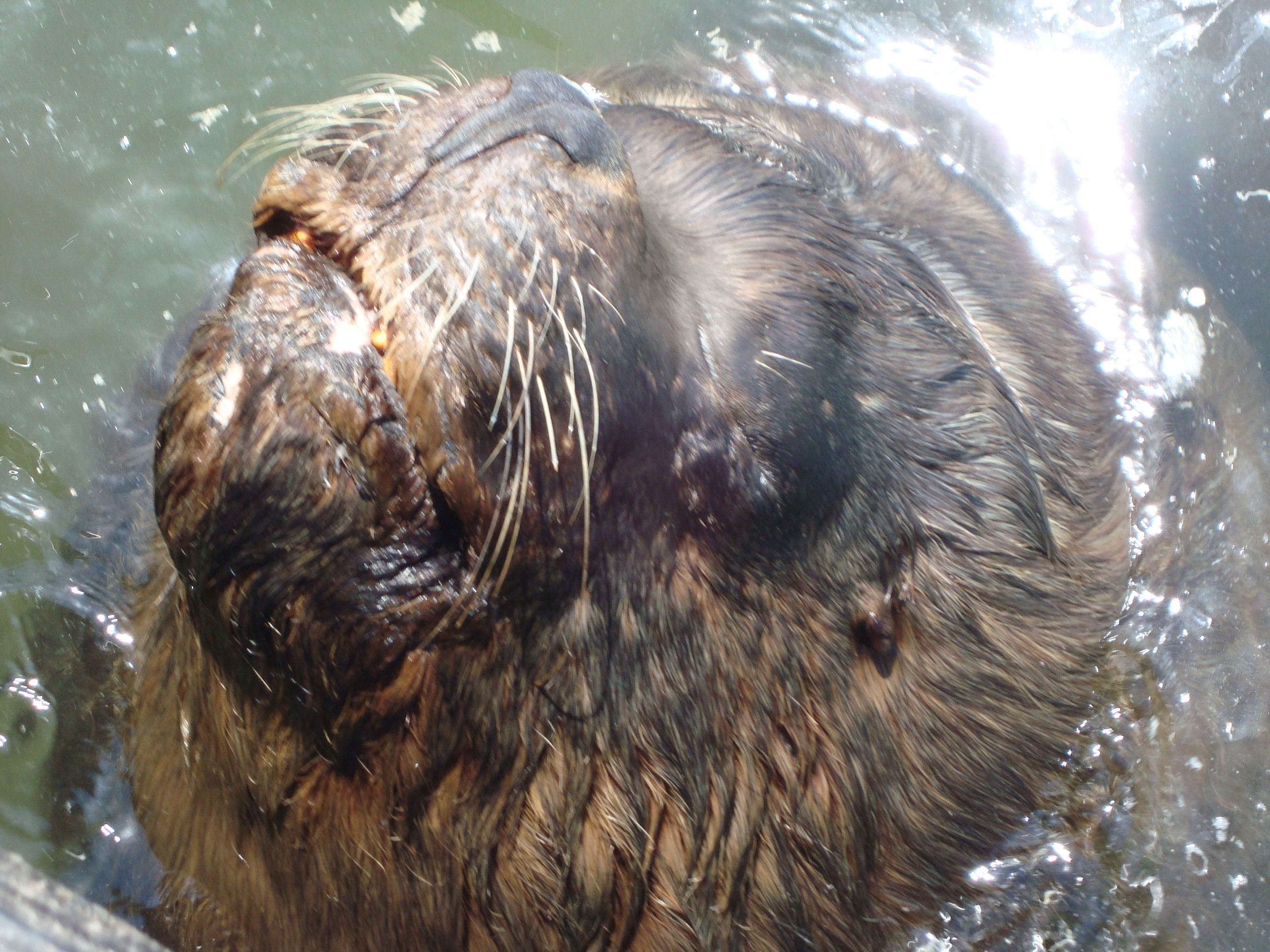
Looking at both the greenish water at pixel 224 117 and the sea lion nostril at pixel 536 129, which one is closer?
the sea lion nostril at pixel 536 129

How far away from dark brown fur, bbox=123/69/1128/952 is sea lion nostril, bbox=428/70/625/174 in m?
0.02

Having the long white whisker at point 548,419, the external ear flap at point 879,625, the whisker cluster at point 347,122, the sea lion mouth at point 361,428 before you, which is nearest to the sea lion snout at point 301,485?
the sea lion mouth at point 361,428

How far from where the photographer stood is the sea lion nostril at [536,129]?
1.73 meters

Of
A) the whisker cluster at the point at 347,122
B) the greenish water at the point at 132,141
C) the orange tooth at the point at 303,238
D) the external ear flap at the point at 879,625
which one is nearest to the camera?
the orange tooth at the point at 303,238

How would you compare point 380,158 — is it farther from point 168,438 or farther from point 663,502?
point 663,502

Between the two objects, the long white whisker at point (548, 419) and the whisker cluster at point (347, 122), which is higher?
the whisker cluster at point (347, 122)

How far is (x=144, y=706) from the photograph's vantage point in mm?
2326

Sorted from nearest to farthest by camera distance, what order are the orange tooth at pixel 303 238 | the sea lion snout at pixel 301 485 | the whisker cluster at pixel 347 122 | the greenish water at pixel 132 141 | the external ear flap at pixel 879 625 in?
the sea lion snout at pixel 301 485
the orange tooth at pixel 303 238
the whisker cluster at pixel 347 122
the external ear flap at pixel 879 625
the greenish water at pixel 132 141

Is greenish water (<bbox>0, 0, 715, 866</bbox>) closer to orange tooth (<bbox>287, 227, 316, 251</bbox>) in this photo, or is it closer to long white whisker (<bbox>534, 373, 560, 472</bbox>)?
orange tooth (<bbox>287, 227, 316, 251</bbox>)

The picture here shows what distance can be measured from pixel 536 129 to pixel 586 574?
69 centimetres

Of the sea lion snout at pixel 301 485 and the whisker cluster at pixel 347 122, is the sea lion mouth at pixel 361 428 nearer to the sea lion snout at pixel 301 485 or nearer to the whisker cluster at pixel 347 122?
the sea lion snout at pixel 301 485

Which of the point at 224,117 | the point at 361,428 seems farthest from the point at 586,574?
the point at 224,117

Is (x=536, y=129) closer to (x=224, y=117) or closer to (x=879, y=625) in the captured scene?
(x=879, y=625)

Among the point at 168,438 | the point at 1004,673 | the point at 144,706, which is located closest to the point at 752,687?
the point at 1004,673
